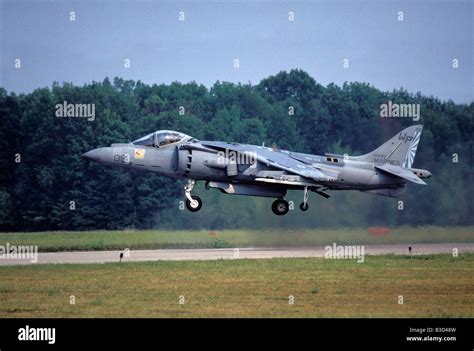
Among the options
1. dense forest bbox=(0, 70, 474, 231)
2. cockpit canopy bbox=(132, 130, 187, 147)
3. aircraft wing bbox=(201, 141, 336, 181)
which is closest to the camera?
aircraft wing bbox=(201, 141, 336, 181)

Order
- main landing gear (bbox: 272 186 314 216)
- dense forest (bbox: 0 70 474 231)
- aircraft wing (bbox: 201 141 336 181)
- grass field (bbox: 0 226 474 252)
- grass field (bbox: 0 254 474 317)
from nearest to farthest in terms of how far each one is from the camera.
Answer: grass field (bbox: 0 254 474 317) → aircraft wing (bbox: 201 141 336 181) → main landing gear (bbox: 272 186 314 216) → grass field (bbox: 0 226 474 252) → dense forest (bbox: 0 70 474 231)

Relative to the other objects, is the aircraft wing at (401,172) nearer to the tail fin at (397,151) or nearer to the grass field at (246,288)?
the tail fin at (397,151)

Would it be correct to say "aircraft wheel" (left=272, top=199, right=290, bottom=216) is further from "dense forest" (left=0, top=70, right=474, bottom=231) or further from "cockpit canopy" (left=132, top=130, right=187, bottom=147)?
"cockpit canopy" (left=132, top=130, right=187, bottom=147)


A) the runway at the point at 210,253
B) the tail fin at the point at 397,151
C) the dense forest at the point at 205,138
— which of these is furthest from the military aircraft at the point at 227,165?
the dense forest at the point at 205,138

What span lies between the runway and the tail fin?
119 inches

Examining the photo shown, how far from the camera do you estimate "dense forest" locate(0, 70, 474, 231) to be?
4059 centimetres

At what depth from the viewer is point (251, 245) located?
3812 cm

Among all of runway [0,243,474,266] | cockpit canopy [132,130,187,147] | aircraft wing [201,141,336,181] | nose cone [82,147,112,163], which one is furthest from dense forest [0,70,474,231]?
nose cone [82,147,112,163]

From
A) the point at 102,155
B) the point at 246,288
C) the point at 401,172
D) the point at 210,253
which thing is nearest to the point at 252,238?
the point at 210,253

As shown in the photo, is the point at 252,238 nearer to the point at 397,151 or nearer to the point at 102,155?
the point at 397,151

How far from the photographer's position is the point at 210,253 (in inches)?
1411

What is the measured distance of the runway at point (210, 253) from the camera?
33.4m
